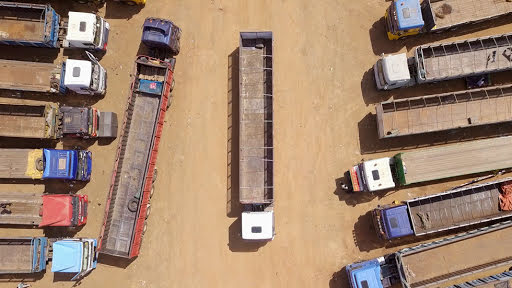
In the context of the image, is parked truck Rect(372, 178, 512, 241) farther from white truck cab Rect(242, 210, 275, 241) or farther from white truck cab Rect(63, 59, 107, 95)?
white truck cab Rect(63, 59, 107, 95)

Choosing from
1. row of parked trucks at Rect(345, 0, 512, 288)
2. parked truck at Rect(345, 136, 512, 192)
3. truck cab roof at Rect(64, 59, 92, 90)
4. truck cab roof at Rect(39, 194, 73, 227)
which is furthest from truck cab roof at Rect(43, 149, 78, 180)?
parked truck at Rect(345, 136, 512, 192)

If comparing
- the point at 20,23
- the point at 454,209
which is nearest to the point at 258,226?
the point at 454,209

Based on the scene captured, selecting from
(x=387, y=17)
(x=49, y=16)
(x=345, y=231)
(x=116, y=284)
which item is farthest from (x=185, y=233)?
(x=387, y=17)

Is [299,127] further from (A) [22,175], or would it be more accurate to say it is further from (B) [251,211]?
(A) [22,175]

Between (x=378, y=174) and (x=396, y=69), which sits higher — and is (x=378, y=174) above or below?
below

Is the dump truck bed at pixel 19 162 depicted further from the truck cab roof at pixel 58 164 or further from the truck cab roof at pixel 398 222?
the truck cab roof at pixel 398 222

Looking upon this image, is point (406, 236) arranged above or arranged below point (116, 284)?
above

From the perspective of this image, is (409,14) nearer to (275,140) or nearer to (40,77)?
(275,140)
